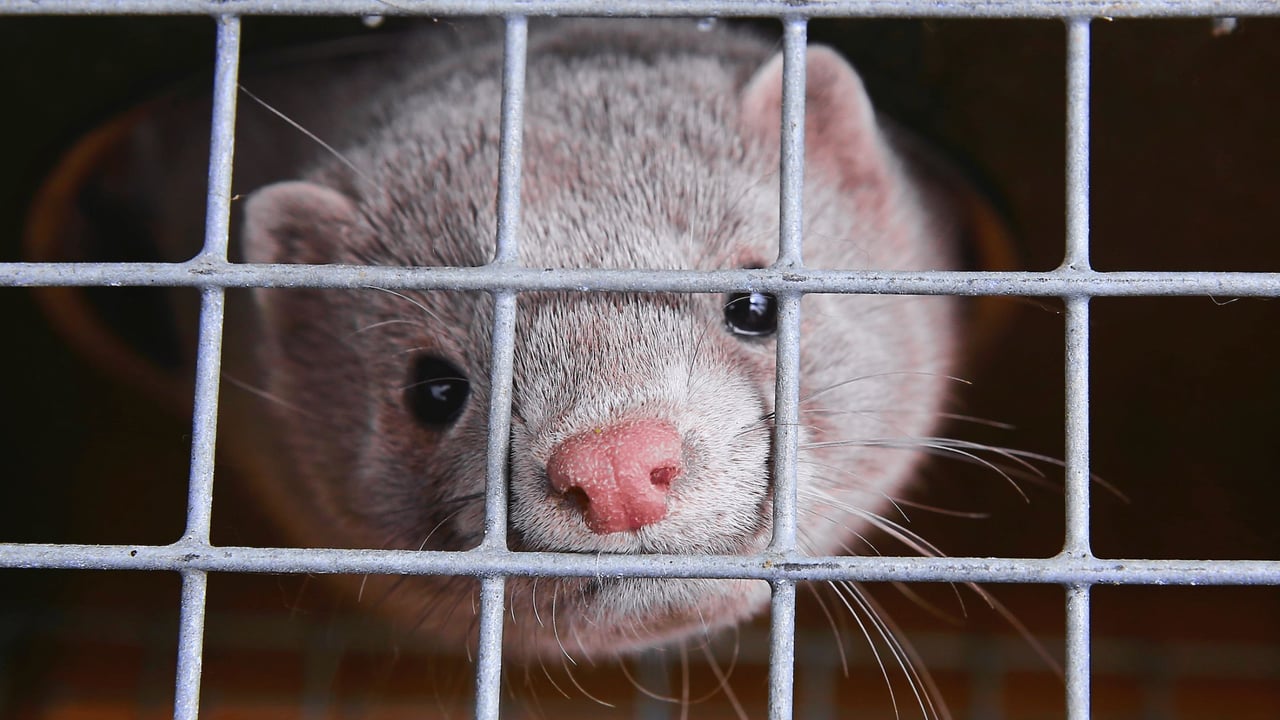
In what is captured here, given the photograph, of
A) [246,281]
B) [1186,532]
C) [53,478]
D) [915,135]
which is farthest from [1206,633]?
[53,478]

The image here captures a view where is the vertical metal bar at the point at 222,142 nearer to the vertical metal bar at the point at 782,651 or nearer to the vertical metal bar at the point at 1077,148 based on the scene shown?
the vertical metal bar at the point at 782,651

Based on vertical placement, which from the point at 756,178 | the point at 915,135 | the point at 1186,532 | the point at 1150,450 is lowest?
the point at 1186,532

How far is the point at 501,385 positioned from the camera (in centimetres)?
106

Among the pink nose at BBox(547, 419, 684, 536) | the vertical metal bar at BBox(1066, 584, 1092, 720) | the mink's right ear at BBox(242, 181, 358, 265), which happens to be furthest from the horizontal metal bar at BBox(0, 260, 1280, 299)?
the mink's right ear at BBox(242, 181, 358, 265)

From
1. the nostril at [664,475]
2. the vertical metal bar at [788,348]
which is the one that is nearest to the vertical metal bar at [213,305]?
the nostril at [664,475]

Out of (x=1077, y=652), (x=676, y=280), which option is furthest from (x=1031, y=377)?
(x=676, y=280)

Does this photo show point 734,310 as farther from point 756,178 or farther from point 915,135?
point 915,135

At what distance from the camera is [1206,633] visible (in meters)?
2.73

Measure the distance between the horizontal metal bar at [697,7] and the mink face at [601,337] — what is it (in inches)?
14.1

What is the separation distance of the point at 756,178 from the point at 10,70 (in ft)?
5.83

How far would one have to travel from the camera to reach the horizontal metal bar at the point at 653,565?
99cm

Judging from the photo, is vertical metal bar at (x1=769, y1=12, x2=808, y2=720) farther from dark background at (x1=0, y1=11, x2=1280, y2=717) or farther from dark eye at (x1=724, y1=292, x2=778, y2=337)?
dark background at (x1=0, y1=11, x2=1280, y2=717)

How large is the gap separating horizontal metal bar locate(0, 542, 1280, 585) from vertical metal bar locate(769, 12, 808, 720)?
Answer: 0.04m

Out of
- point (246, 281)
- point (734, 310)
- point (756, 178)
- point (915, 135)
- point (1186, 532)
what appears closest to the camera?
point (246, 281)
